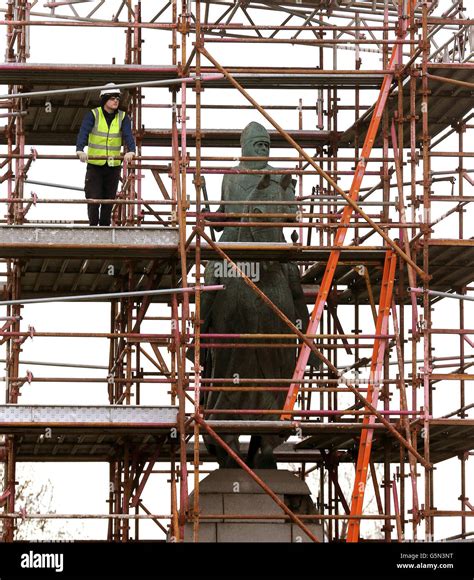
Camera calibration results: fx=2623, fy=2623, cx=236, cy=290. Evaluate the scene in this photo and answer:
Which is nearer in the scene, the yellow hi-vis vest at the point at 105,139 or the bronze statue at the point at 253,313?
the bronze statue at the point at 253,313

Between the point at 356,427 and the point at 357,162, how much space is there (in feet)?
13.9

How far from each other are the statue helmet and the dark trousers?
6.32 ft

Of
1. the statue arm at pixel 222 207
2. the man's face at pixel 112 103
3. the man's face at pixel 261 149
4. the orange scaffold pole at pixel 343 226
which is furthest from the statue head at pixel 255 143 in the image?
the man's face at pixel 112 103

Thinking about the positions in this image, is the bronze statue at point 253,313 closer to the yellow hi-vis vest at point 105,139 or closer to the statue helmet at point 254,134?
the statue helmet at point 254,134

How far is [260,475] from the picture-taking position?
35.8 metres

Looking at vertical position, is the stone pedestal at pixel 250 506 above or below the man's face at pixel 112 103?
below

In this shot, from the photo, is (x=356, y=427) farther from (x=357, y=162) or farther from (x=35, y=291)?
(x=35, y=291)

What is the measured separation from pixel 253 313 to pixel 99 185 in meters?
2.78

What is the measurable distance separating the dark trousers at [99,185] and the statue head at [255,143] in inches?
74.2

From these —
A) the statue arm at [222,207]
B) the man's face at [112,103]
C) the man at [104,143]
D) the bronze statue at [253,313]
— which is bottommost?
the bronze statue at [253,313]

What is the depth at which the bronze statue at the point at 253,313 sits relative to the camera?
36094 millimetres

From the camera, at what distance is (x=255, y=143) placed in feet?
121

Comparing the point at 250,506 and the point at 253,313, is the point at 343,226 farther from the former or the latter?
the point at 250,506
